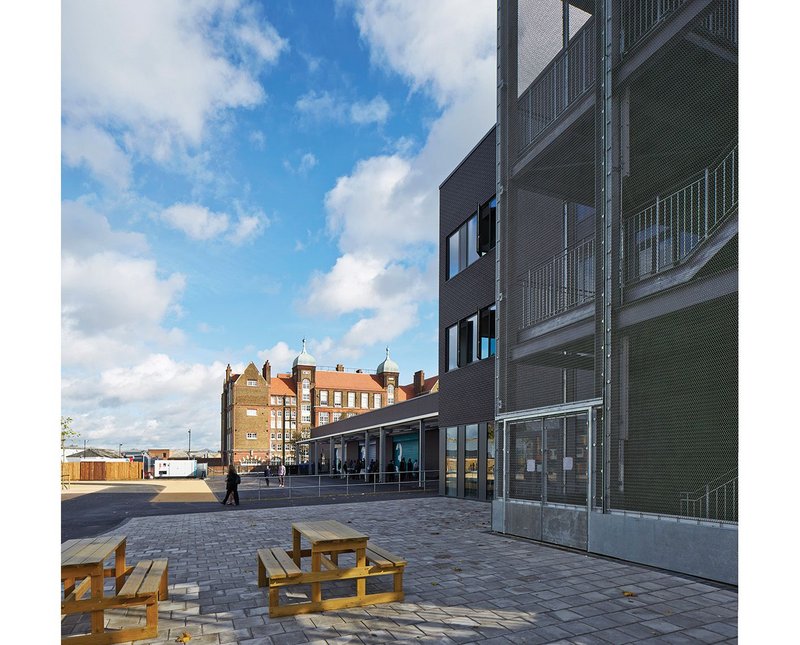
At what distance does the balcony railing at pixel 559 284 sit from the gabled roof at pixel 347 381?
8977 centimetres

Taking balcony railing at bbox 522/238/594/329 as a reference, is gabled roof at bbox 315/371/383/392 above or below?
below

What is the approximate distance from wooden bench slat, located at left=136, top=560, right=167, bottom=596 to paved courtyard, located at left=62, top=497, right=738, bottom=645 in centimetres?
44

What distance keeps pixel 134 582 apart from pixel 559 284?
9.69 m

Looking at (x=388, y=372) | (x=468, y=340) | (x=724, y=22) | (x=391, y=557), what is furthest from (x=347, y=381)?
(x=391, y=557)

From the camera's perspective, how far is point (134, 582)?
5.83 m

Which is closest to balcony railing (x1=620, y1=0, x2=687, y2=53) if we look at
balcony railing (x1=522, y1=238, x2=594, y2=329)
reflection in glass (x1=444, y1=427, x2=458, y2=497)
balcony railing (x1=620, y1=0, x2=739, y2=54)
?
balcony railing (x1=620, y1=0, x2=739, y2=54)

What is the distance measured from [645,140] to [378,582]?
27.3 feet

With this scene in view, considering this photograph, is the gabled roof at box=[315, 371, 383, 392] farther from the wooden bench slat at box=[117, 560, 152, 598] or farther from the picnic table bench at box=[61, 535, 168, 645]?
the picnic table bench at box=[61, 535, 168, 645]

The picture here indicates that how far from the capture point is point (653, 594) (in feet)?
22.4

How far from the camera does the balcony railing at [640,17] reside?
1006cm

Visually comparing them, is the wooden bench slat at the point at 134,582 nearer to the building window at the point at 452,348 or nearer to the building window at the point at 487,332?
the building window at the point at 487,332

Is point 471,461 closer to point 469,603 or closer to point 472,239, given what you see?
point 472,239

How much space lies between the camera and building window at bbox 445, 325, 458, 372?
2355 cm
